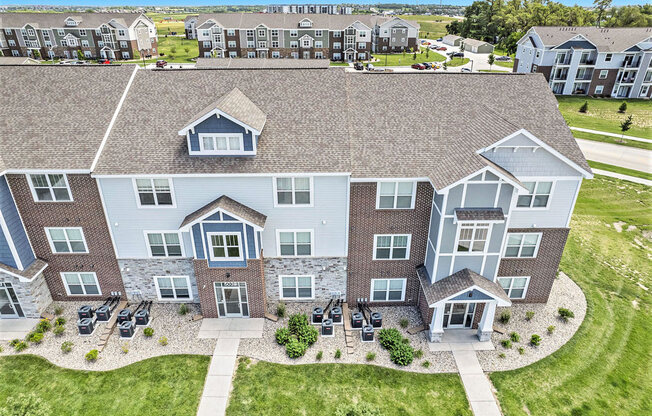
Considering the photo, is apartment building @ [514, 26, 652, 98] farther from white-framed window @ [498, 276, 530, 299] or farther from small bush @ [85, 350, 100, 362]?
small bush @ [85, 350, 100, 362]

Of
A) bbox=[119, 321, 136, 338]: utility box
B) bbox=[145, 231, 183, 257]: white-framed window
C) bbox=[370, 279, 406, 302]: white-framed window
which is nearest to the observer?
bbox=[119, 321, 136, 338]: utility box

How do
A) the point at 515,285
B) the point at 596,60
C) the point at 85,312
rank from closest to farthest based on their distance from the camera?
the point at 85,312 < the point at 515,285 < the point at 596,60

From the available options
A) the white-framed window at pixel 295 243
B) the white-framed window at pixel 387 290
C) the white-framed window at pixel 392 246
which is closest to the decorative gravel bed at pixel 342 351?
the white-framed window at pixel 387 290

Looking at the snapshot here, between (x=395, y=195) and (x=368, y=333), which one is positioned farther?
(x=368, y=333)

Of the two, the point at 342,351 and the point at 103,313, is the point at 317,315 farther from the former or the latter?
the point at 103,313

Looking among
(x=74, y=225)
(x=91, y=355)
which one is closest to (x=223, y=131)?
(x=74, y=225)

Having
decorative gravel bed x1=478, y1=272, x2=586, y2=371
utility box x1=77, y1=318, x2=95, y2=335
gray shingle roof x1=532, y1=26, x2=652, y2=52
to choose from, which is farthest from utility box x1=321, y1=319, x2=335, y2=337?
gray shingle roof x1=532, y1=26, x2=652, y2=52

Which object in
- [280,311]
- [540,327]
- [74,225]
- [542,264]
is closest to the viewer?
Answer: [74,225]

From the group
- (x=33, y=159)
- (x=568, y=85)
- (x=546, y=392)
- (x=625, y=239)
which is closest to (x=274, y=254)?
(x=33, y=159)
